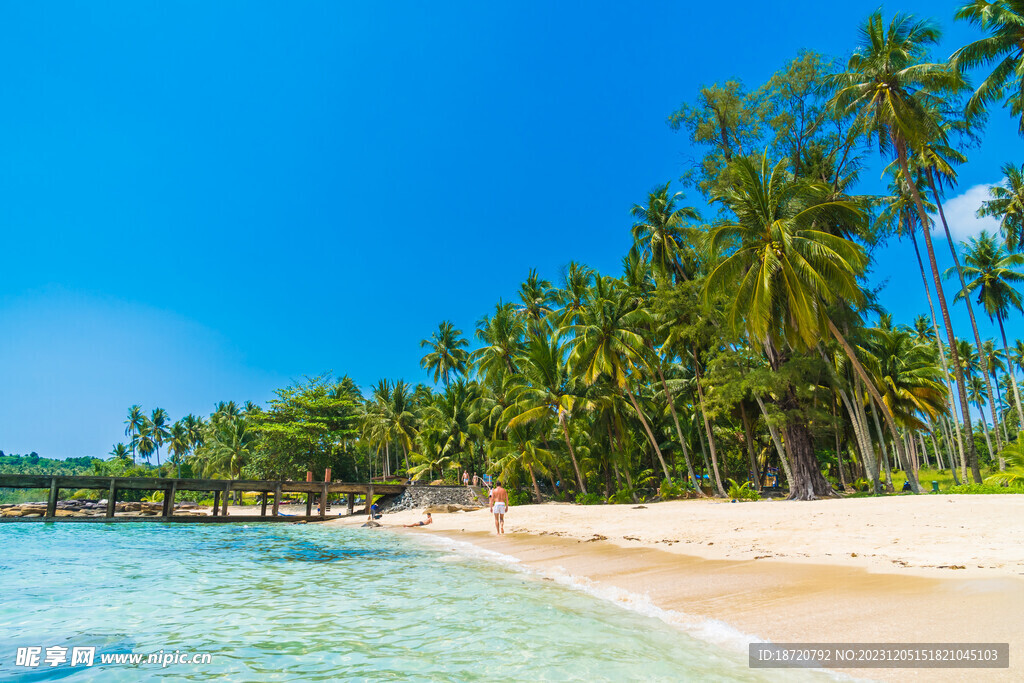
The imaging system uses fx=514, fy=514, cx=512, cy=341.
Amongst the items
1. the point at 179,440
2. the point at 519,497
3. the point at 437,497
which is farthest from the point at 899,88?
the point at 179,440

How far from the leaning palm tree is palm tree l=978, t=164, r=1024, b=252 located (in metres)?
11.4

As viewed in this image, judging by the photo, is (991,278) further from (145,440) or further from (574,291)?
(145,440)

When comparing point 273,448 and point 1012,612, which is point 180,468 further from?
point 1012,612

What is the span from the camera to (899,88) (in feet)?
60.7

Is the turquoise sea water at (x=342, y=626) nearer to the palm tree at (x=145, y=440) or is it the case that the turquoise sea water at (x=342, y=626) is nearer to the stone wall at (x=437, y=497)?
the stone wall at (x=437, y=497)

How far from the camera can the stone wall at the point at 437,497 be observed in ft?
105

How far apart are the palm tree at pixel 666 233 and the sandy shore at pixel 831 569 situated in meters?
14.1

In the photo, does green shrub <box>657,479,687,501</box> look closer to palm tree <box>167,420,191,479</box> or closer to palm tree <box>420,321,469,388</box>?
palm tree <box>420,321,469,388</box>

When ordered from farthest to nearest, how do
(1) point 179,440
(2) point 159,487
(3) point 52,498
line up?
(1) point 179,440
(2) point 159,487
(3) point 52,498

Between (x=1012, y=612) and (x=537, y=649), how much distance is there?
4033 millimetres

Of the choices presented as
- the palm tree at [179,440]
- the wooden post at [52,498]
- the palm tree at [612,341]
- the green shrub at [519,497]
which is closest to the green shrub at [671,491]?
the palm tree at [612,341]

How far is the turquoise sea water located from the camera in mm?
4270

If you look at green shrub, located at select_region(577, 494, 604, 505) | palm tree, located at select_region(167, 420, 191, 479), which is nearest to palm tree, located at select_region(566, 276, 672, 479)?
green shrub, located at select_region(577, 494, 604, 505)

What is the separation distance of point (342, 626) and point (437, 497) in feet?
89.6
